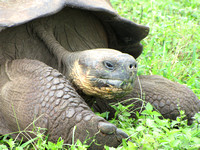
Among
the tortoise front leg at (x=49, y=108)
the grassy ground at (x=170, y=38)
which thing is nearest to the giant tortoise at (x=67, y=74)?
the tortoise front leg at (x=49, y=108)

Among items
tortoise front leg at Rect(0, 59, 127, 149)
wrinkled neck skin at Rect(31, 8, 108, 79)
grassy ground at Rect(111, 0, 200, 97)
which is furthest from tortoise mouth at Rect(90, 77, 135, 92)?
grassy ground at Rect(111, 0, 200, 97)

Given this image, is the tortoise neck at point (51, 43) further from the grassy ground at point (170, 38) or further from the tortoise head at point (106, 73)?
the grassy ground at point (170, 38)

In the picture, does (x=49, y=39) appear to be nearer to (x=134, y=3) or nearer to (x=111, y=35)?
(x=111, y=35)

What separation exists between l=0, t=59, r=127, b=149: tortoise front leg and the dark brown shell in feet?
1.09

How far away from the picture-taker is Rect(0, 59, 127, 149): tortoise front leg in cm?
205

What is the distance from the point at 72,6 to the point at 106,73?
0.71 meters

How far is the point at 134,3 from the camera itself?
577cm

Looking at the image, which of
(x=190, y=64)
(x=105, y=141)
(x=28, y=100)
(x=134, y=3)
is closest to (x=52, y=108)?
(x=28, y=100)

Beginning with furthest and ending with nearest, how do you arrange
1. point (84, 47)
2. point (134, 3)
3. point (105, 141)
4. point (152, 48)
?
point (134, 3) < point (152, 48) < point (84, 47) < point (105, 141)

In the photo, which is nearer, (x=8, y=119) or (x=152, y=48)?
(x=8, y=119)

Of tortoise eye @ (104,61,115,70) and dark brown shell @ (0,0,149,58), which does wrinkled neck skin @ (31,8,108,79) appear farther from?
tortoise eye @ (104,61,115,70)

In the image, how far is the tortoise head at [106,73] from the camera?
2.20m

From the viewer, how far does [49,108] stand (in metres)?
2.12

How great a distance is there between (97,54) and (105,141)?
0.58 m
